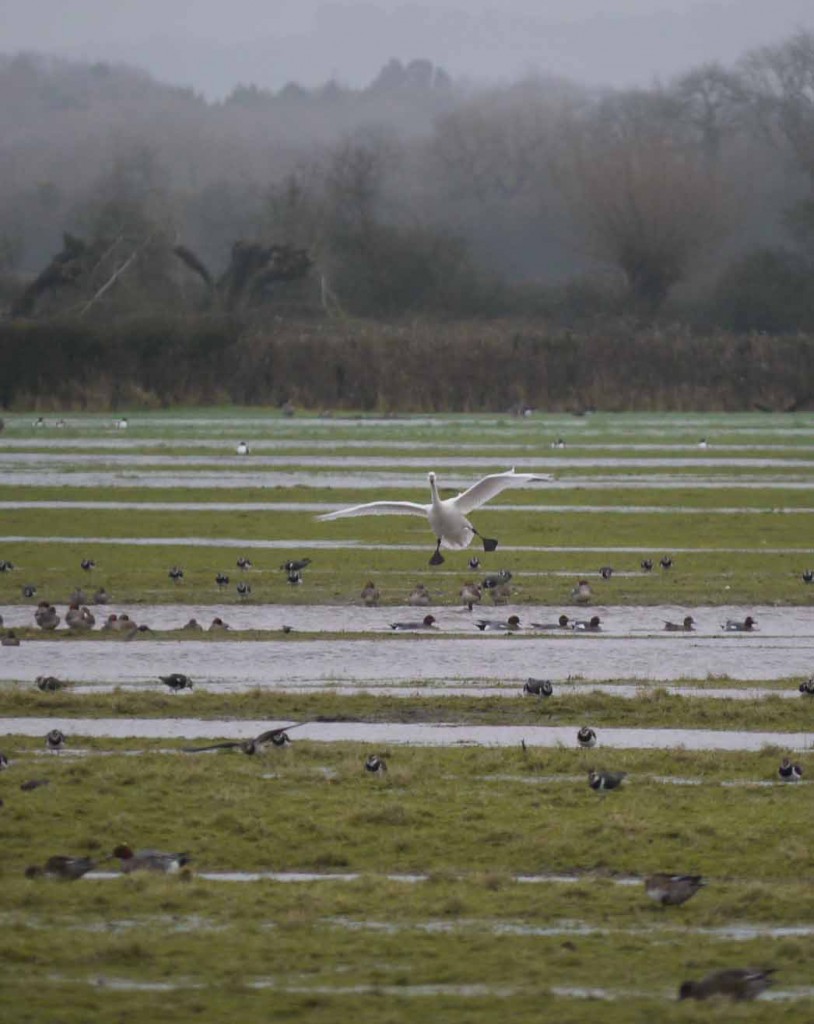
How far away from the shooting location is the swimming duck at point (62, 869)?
28.4 feet

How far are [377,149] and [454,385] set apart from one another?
25.5 m

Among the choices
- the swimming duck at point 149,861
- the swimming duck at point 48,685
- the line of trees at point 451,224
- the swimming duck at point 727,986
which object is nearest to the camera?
the swimming duck at point 727,986

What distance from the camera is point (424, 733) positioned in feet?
40.8

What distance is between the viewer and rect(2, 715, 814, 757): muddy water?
12.1 m

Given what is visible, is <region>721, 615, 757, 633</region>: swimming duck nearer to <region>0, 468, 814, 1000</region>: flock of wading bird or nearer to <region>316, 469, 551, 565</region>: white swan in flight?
<region>0, 468, 814, 1000</region>: flock of wading bird

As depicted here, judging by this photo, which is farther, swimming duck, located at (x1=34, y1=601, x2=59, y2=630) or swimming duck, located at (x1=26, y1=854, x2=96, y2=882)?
swimming duck, located at (x1=34, y1=601, x2=59, y2=630)

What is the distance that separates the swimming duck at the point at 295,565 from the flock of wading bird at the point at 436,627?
0.01 meters

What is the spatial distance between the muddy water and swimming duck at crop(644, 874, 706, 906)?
345 centimetres

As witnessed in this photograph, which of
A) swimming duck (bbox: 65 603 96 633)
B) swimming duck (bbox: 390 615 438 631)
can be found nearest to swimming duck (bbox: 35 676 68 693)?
swimming duck (bbox: 65 603 96 633)

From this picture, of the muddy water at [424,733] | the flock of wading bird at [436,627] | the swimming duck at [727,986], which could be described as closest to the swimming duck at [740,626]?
the flock of wading bird at [436,627]

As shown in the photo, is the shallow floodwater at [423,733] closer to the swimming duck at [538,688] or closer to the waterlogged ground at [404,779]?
the waterlogged ground at [404,779]

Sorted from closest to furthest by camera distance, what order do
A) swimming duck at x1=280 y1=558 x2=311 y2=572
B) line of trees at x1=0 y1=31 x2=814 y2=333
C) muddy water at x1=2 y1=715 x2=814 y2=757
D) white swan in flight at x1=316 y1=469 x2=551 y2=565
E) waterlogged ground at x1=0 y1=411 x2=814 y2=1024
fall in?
waterlogged ground at x1=0 y1=411 x2=814 y2=1024, muddy water at x1=2 y1=715 x2=814 y2=757, white swan in flight at x1=316 y1=469 x2=551 y2=565, swimming duck at x1=280 y1=558 x2=311 y2=572, line of trees at x1=0 y1=31 x2=814 y2=333

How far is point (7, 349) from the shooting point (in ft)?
179

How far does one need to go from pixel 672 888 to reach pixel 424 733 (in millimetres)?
4248
